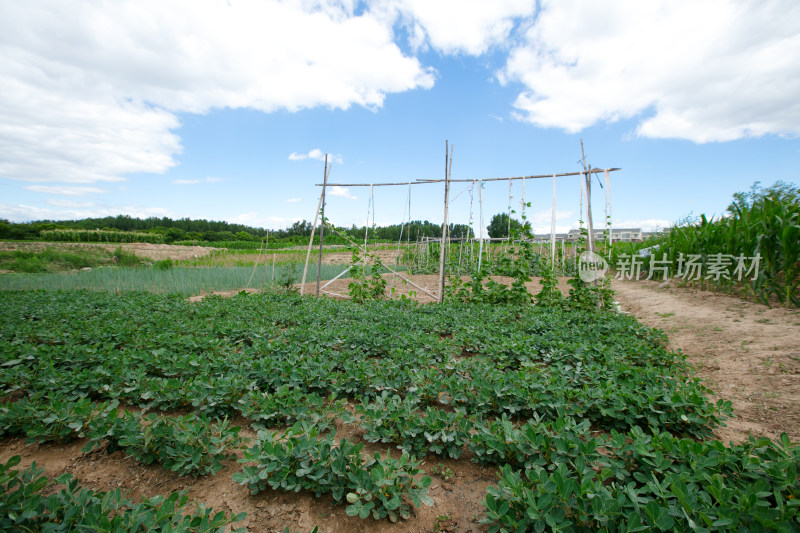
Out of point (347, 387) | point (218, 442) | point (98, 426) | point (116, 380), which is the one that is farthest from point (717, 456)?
point (116, 380)

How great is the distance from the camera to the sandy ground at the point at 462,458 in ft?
5.85

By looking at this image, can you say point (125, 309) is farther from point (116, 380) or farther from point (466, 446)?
point (466, 446)

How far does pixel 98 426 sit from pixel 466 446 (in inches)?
91.5

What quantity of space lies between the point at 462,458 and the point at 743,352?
437cm

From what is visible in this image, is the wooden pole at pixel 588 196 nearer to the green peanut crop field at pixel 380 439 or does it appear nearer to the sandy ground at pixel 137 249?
the green peanut crop field at pixel 380 439

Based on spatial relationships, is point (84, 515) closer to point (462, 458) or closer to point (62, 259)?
point (462, 458)

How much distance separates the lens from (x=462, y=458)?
7.52 feet

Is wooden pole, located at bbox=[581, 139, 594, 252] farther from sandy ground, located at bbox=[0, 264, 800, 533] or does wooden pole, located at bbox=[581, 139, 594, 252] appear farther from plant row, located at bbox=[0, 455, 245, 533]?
plant row, located at bbox=[0, 455, 245, 533]

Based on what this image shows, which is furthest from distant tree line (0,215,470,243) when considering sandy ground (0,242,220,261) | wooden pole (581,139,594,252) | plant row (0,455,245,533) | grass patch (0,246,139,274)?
plant row (0,455,245,533)

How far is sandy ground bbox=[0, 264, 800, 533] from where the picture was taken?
178cm

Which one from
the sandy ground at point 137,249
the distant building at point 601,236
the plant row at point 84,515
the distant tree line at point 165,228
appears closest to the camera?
the plant row at point 84,515

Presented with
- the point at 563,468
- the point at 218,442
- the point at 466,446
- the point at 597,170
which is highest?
the point at 597,170

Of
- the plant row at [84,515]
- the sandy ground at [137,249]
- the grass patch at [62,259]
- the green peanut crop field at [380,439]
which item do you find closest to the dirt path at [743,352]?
the green peanut crop field at [380,439]

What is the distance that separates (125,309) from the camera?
18.8 feet
